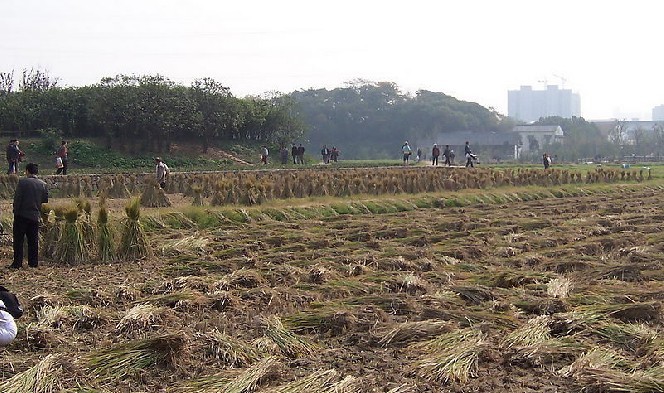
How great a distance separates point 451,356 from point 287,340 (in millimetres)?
1300

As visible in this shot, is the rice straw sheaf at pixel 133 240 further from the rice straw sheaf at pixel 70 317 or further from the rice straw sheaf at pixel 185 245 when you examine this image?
the rice straw sheaf at pixel 70 317

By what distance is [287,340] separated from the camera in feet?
19.9

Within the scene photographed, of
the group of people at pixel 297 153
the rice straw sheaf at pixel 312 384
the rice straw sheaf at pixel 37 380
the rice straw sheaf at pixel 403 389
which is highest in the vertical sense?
the group of people at pixel 297 153

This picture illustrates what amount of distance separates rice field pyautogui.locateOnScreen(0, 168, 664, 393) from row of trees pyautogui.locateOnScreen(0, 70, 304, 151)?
1948 cm

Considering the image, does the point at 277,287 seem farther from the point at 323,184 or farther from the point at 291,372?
the point at 323,184

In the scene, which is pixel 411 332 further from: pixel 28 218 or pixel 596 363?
pixel 28 218

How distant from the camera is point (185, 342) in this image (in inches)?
227

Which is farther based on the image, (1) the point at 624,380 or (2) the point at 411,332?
(2) the point at 411,332

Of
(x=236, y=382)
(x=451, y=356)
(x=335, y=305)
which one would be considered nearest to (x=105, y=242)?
(x=335, y=305)

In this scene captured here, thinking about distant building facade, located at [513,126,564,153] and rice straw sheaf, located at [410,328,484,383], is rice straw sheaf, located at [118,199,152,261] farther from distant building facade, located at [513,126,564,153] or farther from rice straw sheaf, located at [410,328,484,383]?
distant building facade, located at [513,126,564,153]

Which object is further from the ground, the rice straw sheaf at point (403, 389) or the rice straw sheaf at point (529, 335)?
the rice straw sheaf at point (529, 335)

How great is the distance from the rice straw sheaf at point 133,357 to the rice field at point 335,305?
0.04 ft

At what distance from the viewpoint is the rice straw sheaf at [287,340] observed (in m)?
5.88

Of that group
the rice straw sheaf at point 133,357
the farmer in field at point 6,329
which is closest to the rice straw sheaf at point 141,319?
the rice straw sheaf at point 133,357
